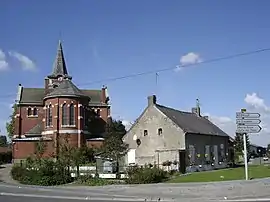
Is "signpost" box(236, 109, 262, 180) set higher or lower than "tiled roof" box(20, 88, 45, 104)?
lower

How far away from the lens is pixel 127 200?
20.6 metres

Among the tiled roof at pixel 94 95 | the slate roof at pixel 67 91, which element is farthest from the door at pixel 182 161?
the tiled roof at pixel 94 95

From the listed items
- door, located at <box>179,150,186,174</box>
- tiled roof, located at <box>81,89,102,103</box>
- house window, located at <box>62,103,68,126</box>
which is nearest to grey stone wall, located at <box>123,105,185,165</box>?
door, located at <box>179,150,186,174</box>

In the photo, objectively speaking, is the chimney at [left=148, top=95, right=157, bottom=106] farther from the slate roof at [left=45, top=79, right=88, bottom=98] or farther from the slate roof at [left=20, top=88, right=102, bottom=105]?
the slate roof at [left=20, top=88, right=102, bottom=105]

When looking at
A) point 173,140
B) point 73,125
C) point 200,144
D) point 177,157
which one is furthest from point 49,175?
point 73,125

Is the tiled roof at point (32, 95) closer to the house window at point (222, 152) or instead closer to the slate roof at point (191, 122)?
the slate roof at point (191, 122)

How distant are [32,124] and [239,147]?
146ft

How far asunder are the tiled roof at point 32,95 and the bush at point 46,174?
158 ft

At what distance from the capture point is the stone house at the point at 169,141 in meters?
46.7

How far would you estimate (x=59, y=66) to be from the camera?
298 ft

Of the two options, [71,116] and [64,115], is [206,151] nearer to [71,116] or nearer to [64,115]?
[71,116]

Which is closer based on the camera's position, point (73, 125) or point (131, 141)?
point (131, 141)

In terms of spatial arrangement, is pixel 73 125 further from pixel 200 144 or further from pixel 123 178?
pixel 123 178

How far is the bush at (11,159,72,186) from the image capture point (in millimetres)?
34688
